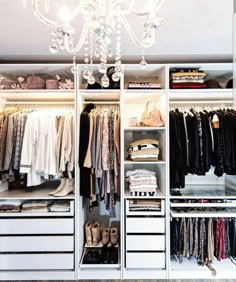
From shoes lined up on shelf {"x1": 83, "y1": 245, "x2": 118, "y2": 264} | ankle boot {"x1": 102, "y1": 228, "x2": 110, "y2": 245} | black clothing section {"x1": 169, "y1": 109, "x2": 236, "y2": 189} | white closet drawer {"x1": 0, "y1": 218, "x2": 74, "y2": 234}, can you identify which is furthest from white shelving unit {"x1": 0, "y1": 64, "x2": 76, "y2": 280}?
black clothing section {"x1": 169, "y1": 109, "x2": 236, "y2": 189}

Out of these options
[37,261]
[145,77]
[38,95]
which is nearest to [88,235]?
[37,261]

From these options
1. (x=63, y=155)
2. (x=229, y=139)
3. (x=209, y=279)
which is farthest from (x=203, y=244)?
(x=63, y=155)

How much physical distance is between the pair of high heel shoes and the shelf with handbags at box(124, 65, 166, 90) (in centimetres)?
111

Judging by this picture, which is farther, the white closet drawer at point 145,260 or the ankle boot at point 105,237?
the ankle boot at point 105,237

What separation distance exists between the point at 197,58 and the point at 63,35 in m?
1.86

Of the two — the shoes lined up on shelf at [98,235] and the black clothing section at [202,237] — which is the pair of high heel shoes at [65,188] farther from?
the black clothing section at [202,237]

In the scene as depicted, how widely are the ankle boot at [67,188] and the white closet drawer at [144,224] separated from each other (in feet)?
2.18

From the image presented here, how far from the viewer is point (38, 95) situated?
2566 mm

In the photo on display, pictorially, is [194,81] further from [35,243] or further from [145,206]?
[35,243]

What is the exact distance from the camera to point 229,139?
7.66 feet

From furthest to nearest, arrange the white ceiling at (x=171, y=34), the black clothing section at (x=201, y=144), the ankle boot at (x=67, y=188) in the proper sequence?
the ankle boot at (x=67, y=188), the black clothing section at (x=201, y=144), the white ceiling at (x=171, y=34)

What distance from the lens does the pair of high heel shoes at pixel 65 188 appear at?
2429 mm

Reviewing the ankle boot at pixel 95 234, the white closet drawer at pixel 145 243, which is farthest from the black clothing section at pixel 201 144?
the ankle boot at pixel 95 234

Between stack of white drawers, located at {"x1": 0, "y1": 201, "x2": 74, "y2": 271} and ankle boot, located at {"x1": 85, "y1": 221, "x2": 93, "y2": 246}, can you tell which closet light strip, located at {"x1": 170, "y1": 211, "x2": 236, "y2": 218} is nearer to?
ankle boot, located at {"x1": 85, "y1": 221, "x2": 93, "y2": 246}
